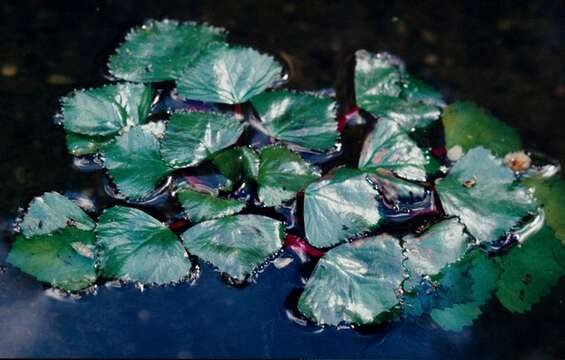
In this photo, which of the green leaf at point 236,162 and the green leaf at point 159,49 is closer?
the green leaf at point 236,162

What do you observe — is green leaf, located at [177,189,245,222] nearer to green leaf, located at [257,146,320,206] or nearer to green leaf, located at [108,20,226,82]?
green leaf, located at [257,146,320,206]

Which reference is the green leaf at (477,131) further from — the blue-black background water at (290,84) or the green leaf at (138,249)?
the green leaf at (138,249)

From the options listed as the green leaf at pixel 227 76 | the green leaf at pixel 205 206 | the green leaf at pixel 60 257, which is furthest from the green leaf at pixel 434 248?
the green leaf at pixel 60 257

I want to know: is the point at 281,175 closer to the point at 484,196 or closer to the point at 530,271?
the point at 484,196

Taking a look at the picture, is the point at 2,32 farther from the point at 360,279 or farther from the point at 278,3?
the point at 360,279

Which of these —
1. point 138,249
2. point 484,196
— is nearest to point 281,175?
point 138,249

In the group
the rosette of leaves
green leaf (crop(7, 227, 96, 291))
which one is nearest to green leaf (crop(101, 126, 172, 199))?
green leaf (crop(7, 227, 96, 291))
